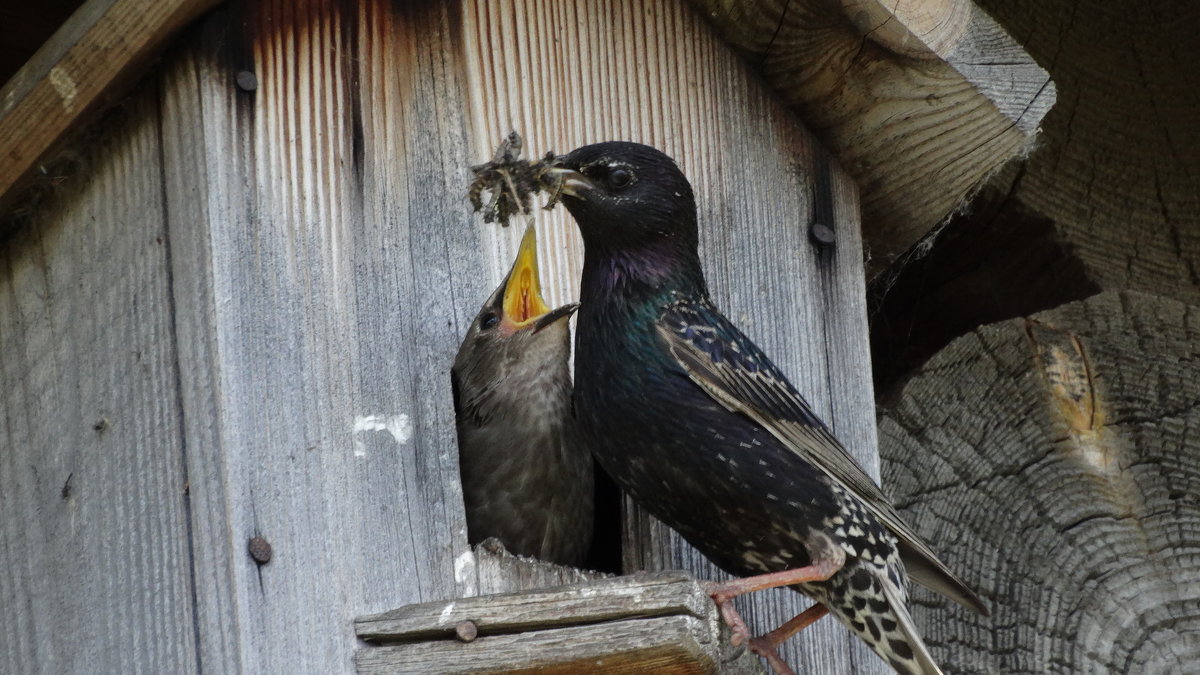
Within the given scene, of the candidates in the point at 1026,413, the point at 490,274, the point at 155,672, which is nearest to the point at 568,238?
the point at 490,274

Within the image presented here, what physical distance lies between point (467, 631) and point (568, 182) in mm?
959

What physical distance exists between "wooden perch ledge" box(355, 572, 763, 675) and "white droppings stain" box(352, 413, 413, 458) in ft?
1.10

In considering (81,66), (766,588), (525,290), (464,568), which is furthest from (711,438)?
(81,66)

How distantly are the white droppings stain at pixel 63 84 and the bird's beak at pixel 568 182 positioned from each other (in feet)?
2.73

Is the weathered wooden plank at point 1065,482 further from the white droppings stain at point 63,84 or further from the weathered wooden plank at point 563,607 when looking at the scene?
the white droppings stain at point 63,84

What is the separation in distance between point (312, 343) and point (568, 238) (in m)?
0.73

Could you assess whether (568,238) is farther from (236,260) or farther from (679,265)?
(236,260)

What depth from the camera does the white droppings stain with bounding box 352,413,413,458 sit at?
3.18 meters

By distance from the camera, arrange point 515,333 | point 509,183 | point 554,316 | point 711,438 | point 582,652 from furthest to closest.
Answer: point 515,333, point 554,316, point 509,183, point 711,438, point 582,652

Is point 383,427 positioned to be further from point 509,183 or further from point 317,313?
point 509,183

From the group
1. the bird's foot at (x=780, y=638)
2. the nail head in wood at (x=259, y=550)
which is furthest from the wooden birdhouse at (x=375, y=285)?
the bird's foot at (x=780, y=638)

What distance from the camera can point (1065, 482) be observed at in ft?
12.3

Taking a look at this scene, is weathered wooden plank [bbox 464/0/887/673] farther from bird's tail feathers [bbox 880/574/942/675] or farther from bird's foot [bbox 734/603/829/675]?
bird's tail feathers [bbox 880/574/942/675]

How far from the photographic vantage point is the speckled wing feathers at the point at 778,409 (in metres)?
3.33
